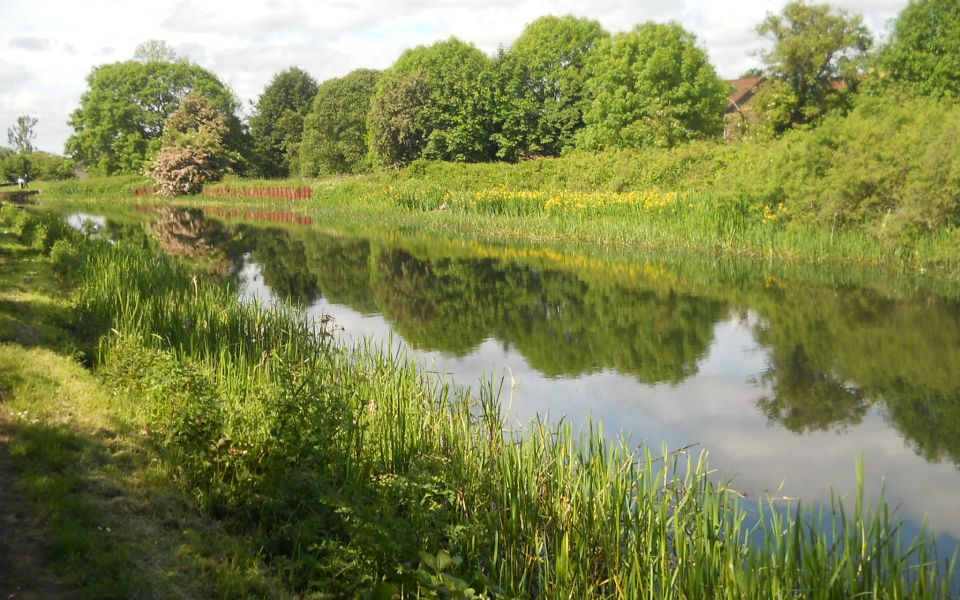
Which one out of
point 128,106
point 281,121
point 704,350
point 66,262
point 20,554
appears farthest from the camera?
point 128,106

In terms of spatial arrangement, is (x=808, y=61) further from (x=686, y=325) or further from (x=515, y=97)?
(x=686, y=325)

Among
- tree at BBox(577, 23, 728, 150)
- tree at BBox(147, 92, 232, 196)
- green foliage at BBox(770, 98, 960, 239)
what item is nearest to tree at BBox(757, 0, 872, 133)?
tree at BBox(577, 23, 728, 150)

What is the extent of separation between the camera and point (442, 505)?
18.7 feet

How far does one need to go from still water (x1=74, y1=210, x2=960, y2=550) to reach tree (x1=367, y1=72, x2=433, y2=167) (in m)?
26.2

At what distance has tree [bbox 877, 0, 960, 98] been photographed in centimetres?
3662

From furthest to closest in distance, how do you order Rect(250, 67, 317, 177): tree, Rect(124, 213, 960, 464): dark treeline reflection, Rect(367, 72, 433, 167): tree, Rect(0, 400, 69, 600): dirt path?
1. Rect(250, 67, 317, 177): tree
2. Rect(367, 72, 433, 167): tree
3. Rect(124, 213, 960, 464): dark treeline reflection
4. Rect(0, 400, 69, 600): dirt path

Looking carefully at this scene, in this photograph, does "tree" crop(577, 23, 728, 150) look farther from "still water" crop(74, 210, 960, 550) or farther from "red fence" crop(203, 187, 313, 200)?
"still water" crop(74, 210, 960, 550)

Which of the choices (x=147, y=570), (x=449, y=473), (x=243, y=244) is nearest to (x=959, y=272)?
(x=449, y=473)

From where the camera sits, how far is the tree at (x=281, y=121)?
224ft

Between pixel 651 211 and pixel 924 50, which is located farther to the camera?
pixel 924 50

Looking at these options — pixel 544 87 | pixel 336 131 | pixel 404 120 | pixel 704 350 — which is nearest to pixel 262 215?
pixel 404 120

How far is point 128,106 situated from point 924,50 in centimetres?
6309

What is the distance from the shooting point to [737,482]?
24.2 ft

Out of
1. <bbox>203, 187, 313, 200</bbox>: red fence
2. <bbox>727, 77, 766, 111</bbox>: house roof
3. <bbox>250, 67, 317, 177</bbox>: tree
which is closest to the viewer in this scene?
<bbox>203, 187, 313, 200</bbox>: red fence
